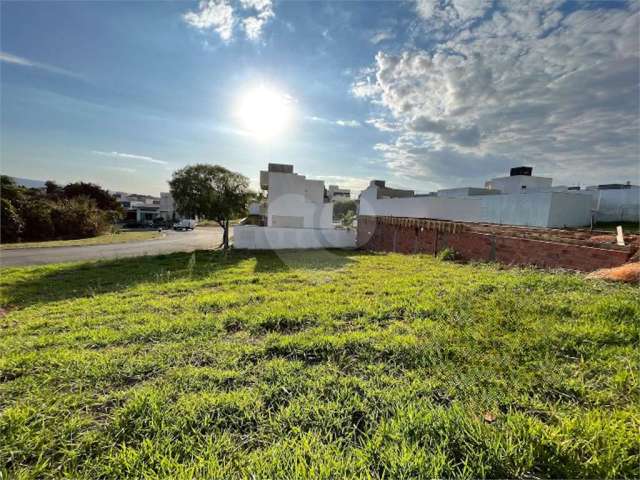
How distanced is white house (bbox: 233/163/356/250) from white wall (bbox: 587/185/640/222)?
53.8ft

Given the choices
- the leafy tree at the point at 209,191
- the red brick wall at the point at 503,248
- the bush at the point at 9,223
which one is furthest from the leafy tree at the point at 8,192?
the red brick wall at the point at 503,248

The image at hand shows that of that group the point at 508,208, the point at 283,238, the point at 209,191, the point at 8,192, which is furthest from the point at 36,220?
the point at 508,208

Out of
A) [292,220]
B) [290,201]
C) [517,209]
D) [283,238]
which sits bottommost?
[283,238]

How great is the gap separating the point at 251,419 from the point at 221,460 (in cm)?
32

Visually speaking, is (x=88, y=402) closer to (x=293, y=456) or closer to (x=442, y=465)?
(x=293, y=456)

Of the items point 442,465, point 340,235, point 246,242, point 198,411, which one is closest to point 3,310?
point 198,411

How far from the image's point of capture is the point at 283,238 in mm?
15586

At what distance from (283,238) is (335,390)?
13763 mm

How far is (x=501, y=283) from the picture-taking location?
450cm

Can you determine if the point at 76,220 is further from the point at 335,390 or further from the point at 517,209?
the point at 517,209

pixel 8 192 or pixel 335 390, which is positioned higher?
pixel 8 192

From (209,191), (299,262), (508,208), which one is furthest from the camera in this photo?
(508,208)

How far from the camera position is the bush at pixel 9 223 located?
18.1 meters

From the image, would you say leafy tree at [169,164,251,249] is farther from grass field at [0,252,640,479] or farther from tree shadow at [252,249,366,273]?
grass field at [0,252,640,479]
